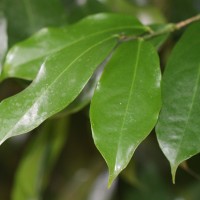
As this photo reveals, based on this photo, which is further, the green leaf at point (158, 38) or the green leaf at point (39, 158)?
the green leaf at point (39, 158)

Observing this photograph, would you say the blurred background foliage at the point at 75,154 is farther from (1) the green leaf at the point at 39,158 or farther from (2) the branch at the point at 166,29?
(2) the branch at the point at 166,29

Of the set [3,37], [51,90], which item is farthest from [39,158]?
[51,90]

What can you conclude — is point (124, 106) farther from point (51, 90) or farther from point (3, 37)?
point (3, 37)

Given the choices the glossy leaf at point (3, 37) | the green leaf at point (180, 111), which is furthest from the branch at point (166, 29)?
the glossy leaf at point (3, 37)

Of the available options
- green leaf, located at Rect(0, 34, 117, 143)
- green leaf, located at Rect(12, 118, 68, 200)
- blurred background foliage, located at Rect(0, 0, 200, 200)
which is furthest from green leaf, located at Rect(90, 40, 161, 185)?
green leaf, located at Rect(12, 118, 68, 200)

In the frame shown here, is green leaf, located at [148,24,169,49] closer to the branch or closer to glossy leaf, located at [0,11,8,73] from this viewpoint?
the branch

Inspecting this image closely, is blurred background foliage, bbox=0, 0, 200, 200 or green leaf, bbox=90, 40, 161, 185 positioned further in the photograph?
blurred background foliage, bbox=0, 0, 200, 200
